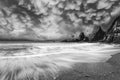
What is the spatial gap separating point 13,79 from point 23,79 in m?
0.58

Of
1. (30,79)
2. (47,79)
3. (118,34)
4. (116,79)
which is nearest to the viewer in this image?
(116,79)

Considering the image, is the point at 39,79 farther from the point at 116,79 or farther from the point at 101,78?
the point at 116,79

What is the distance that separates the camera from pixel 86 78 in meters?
3.67

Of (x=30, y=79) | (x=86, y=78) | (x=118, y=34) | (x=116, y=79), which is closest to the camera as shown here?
(x=116, y=79)

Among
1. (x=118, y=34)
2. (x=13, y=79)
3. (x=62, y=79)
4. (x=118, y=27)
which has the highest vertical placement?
(x=118, y=27)

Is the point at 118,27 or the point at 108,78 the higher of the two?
the point at 118,27

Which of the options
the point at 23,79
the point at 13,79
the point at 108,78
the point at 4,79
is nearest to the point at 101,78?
the point at 108,78

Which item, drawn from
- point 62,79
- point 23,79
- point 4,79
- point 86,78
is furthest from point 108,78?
point 4,79

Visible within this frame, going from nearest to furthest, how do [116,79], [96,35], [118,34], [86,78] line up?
[116,79] → [86,78] → [118,34] → [96,35]

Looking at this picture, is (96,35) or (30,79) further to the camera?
(96,35)

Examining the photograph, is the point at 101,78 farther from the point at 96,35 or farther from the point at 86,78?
the point at 96,35

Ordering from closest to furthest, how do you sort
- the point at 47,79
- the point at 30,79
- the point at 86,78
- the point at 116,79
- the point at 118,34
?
1. the point at 116,79
2. the point at 86,78
3. the point at 47,79
4. the point at 30,79
5. the point at 118,34

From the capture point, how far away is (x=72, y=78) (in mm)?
3758

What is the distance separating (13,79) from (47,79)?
1863mm
